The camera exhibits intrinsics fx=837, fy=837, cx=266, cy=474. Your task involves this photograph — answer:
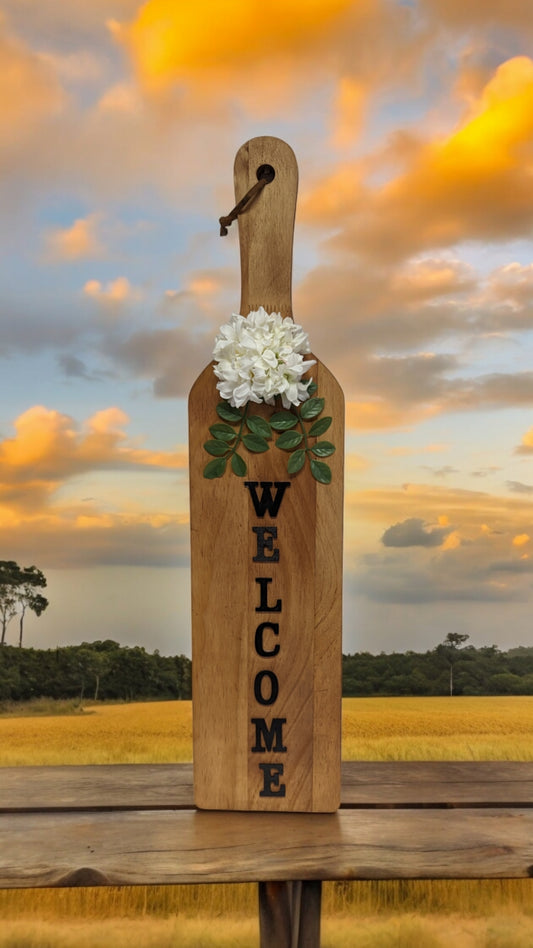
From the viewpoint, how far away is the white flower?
2.00 meters

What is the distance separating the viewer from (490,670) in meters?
4.37

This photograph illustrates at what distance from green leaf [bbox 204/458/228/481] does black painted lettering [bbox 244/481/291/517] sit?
82mm

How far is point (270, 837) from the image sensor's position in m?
1.81

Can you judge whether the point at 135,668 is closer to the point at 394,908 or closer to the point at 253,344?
the point at 394,908

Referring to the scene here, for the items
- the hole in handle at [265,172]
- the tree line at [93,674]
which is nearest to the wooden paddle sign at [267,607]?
the hole in handle at [265,172]

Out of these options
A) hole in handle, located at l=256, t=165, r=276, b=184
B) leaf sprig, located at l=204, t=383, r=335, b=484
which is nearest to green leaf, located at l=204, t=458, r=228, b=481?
leaf sprig, located at l=204, t=383, r=335, b=484

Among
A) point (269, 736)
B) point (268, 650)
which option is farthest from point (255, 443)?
point (269, 736)

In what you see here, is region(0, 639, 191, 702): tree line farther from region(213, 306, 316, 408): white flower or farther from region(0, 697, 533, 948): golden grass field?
region(213, 306, 316, 408): white flower

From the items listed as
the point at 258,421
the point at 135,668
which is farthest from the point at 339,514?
the point at 135,668

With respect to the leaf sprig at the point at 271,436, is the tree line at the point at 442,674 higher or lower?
lower

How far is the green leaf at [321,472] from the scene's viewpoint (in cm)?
201

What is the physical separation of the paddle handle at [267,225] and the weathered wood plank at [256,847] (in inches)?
47.9

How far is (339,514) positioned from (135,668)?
2385mm

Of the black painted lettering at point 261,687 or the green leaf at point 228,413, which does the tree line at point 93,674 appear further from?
the green leaf at point 228,413
